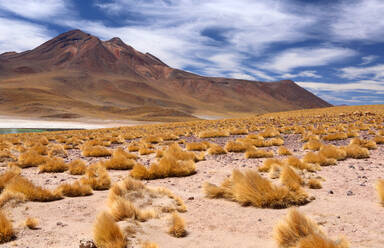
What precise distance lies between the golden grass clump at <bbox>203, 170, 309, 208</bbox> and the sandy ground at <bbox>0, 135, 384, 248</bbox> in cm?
14

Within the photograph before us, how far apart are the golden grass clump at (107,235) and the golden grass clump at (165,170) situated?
136 inches

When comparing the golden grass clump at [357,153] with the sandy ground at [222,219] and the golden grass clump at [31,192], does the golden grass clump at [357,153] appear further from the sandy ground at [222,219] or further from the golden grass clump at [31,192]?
the golden grass clump at [31,192]

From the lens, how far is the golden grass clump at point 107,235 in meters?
3.26

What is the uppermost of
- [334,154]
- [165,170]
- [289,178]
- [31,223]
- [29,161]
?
[334,154]

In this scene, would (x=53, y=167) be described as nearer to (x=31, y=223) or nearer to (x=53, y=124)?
(x=31, y=223)

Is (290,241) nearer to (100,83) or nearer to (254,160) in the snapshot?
(254,160)

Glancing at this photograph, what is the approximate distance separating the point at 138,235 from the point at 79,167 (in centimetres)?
455

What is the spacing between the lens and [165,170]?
716cm

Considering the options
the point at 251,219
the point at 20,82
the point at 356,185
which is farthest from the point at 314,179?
the point at 20,82

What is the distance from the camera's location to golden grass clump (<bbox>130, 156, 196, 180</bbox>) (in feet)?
22.9

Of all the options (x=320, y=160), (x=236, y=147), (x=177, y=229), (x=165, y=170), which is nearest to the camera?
(x=177, y=229)

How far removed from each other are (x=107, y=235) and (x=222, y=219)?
1649 mm

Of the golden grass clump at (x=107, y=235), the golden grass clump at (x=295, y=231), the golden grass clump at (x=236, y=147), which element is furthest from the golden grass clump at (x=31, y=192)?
the golden grass clump at (x=236, y=147)

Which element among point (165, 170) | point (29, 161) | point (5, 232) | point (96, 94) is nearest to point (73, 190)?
→ point (5, 232)
